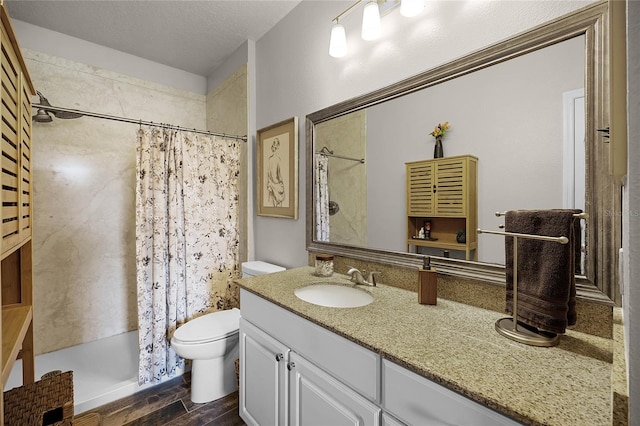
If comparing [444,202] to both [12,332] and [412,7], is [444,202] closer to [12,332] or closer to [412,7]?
[412,7]

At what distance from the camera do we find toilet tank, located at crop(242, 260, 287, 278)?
218cm

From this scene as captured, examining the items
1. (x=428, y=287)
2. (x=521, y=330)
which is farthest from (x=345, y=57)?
(x=521, y=330)

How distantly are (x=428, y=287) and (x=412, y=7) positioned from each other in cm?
124

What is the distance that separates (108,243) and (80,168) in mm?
700

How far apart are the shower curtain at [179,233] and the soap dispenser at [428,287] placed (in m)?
1.68

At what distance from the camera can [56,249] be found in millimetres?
2428

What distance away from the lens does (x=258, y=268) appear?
2236 mm

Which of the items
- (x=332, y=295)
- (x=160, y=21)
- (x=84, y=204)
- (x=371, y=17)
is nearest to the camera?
(x=371, y=17)

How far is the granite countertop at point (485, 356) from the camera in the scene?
625 mm

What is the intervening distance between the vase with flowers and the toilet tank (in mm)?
1395

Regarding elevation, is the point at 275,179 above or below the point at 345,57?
below

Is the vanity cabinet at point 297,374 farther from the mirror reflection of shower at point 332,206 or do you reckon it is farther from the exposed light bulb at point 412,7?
the exposed light bulb at point 412,7

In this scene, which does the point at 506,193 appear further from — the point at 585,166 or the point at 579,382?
the point at 579,382

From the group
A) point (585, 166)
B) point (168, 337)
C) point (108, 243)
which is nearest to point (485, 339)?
point (585, 166)
